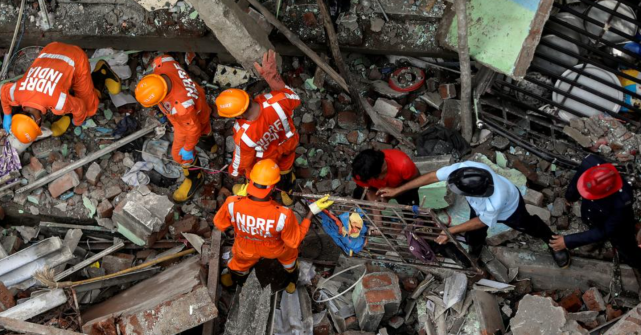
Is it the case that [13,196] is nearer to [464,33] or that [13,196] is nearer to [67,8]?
[67,8]

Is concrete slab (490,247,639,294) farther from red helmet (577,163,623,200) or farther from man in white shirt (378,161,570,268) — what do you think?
red helmet (577,163,623,200)

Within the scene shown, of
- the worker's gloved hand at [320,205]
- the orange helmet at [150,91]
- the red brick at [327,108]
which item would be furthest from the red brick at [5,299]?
the red brick at [327,108]

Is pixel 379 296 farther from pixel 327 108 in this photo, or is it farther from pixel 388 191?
pixel 327 108

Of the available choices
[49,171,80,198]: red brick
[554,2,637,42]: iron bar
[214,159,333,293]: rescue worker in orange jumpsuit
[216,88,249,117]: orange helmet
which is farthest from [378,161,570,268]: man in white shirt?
[49,171,80,198]: red brick

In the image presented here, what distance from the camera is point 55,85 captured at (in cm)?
605

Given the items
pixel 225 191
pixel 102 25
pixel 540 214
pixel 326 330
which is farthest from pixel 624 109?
pixel 102 25

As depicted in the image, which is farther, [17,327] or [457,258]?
[457,258]

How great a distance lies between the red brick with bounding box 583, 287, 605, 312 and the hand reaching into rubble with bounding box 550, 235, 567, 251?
466mm

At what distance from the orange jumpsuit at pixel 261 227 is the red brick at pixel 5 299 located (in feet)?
6.60

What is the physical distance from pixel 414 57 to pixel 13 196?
494cm

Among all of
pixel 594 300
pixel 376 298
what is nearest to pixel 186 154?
pixel 376 298

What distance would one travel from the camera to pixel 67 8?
6930mm

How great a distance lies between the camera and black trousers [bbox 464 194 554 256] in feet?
18.4

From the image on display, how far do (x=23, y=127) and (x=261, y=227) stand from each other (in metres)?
2.84
